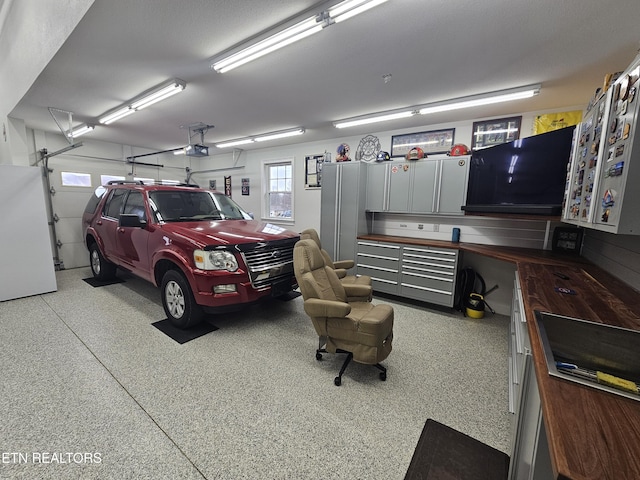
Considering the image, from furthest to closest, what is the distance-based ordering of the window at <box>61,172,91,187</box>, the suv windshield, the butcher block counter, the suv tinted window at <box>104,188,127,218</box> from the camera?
the window at <box>61,172,91,187</box> < the suv tinted window at <box>104,188,127,218</box> < the suv windshield < the butcher block counter

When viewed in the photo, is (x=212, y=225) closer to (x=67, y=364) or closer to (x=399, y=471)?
(x=67, y=364)

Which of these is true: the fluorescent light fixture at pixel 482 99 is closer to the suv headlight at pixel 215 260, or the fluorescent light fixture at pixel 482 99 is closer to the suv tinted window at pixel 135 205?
the suv headlight at pixel 215 260

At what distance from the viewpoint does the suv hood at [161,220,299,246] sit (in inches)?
119

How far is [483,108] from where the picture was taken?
12.1 feet

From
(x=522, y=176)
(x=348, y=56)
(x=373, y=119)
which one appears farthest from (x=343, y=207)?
(x=522, y=176)

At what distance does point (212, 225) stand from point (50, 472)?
260 cm

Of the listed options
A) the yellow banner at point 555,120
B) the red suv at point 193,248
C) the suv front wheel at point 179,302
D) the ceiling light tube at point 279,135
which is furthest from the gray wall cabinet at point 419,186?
the suv front wheel at point 179,302

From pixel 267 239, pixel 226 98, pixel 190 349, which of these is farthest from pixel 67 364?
pixel 226 98

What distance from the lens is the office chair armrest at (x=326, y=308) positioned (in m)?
2.22

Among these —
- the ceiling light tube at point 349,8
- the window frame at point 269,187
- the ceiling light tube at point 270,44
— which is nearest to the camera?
the ceiling light tube at point 349,8

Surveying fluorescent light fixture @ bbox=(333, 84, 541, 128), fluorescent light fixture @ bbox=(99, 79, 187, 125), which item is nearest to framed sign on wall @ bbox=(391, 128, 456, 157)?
fluorescent light fixture @ bbox=(333, 84, 541, 128)

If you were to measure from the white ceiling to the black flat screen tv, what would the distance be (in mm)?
699

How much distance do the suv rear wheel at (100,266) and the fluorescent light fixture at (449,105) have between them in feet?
16.1

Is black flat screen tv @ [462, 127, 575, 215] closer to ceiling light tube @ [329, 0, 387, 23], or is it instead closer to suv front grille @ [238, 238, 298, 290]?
ceiling light tube @ [329, 0, 387, 23]
